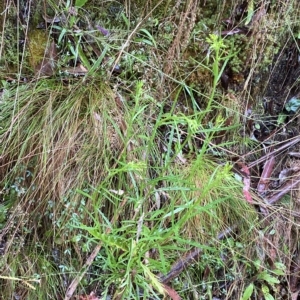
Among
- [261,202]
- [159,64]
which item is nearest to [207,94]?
[159,64]

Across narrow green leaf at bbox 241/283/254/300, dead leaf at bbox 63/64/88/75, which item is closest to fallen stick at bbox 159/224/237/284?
narrow green leaf at bbox 241/283/254/300

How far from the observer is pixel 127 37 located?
61.3 inches

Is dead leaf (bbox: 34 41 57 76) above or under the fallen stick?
above

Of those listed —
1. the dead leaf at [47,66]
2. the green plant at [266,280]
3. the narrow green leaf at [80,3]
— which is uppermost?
the narrow green leaf at [80,3]

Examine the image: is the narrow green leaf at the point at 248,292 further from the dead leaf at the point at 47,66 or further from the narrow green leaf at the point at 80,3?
the narrow green leaf at the point at 80,3

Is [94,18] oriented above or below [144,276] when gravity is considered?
above

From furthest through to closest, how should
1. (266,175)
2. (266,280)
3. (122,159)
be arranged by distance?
1. (266,175)
2. (266,280)
3. (122,159)

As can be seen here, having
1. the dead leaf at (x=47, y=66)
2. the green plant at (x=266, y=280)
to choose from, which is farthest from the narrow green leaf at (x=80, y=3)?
the green plant at (x=266, y=280)

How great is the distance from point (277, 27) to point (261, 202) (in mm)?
707

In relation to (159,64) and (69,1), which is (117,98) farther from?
(69,1)

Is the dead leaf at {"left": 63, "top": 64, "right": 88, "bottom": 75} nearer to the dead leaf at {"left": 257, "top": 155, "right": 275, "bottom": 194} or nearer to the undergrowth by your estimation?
the undergrowth

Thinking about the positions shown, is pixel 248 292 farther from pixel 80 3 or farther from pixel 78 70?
pixel 80 3

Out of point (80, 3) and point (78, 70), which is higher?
point (80, 3)

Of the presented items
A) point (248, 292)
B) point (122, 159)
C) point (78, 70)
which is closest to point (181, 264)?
point (248, 292)
